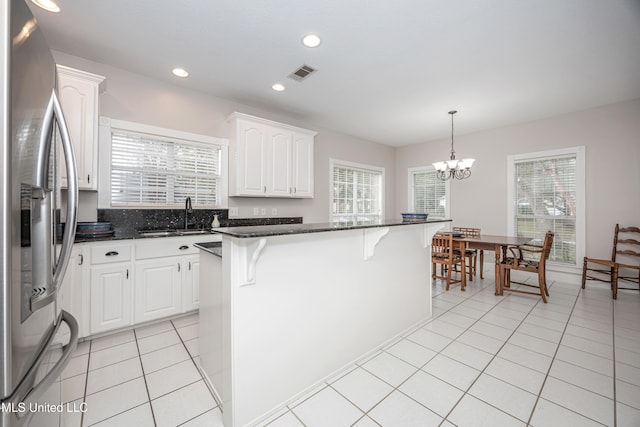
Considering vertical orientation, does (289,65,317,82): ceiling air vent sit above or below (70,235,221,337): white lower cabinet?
above

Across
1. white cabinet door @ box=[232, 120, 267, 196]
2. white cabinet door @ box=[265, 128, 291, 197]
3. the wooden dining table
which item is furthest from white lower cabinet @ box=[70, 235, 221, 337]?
the wooden dining table

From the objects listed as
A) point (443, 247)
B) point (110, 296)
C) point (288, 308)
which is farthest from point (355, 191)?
point (110, 296)

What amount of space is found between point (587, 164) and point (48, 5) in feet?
21.8

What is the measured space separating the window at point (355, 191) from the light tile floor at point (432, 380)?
9.77 ft

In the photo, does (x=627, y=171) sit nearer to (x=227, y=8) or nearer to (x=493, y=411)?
(x=493, y=411)

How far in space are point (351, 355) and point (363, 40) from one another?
8.90ft

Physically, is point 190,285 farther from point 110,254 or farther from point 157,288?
point 110,254

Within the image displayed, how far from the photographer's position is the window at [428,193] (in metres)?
5.77

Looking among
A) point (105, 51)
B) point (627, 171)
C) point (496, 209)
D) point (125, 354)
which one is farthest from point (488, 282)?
point (105, 51)

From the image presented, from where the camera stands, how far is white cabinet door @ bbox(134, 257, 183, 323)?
2533mm

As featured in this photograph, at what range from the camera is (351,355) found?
1988 mm

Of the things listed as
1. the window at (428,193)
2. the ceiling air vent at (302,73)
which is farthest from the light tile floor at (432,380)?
the window at (428,193)

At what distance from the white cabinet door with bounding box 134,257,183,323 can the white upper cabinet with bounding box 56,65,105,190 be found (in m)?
0.96

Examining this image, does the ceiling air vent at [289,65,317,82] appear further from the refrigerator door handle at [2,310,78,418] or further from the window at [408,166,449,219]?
the window at [408,166,449,219]
